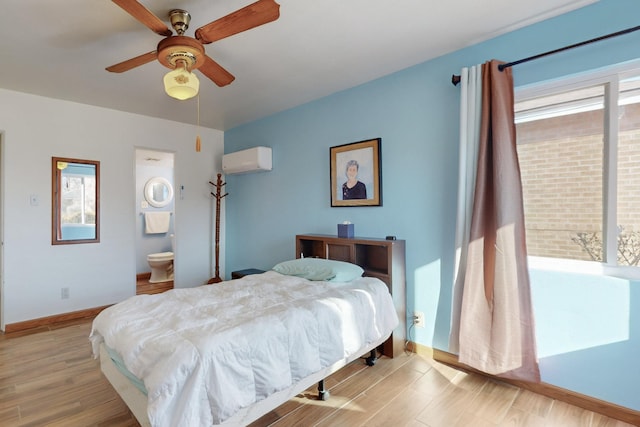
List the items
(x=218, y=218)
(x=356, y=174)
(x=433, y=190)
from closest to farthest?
(x=433, y=190), (x=356, y=174), (x=218, y=218)

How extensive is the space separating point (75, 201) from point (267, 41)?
295 centimetres

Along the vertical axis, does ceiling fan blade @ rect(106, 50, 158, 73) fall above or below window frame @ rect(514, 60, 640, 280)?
above

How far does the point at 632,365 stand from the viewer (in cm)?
173

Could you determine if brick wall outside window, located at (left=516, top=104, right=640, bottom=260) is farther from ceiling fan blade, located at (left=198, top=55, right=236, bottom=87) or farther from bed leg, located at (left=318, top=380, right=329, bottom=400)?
ceiling fan blade, located at (left=198, top=55, right=236, bottom=87)

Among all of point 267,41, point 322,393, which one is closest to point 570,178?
point 322,393

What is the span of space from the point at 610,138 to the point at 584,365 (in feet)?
4.52

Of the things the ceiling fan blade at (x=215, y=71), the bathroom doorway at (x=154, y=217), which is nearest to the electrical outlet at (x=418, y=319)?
the ceiling fan blade at (x=215, y=71)

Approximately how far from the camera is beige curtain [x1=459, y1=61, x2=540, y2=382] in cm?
196

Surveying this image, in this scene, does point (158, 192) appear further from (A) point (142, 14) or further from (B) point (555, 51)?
(B) point (555, 51)

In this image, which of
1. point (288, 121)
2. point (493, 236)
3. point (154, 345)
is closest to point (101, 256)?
point (288, 121)

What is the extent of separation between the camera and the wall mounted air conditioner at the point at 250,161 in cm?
381

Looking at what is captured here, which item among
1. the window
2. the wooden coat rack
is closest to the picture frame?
the window

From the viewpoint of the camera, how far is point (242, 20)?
1.56 metres

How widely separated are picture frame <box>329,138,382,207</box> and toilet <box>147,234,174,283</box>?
3.53m
